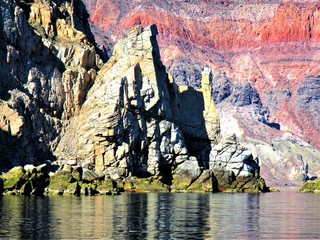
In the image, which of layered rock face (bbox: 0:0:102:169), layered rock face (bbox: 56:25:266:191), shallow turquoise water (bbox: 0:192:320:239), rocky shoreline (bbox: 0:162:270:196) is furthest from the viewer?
layered rock face (bbox: 56:25:266:191)

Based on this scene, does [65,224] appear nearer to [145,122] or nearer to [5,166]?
[5,166]

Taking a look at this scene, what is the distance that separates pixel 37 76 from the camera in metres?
157

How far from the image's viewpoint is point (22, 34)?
6137 inches

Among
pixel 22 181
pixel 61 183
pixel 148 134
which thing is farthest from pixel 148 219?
pixel 148 134

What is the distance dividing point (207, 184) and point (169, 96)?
21.6 metres

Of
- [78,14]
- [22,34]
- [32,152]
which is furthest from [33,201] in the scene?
[78,14]

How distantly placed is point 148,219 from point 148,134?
2982 inches

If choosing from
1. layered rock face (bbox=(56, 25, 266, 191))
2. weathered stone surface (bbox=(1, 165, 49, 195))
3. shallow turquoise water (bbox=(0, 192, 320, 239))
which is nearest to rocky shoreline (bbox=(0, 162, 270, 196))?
weathered stone surface (bbox=(1, 165, 49, 195))

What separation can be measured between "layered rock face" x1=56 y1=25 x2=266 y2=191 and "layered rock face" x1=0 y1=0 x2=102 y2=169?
2828mm

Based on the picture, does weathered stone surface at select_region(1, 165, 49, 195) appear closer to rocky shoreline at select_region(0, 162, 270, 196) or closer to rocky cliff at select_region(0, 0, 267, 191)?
rocky shoreline at select_region(0, 162, 270, 196)

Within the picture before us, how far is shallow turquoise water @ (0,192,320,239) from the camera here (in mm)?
75625

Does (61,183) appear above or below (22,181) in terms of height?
below

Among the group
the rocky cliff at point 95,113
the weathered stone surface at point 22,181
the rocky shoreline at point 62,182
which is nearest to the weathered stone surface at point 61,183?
the rocky shoreline at point 62,182

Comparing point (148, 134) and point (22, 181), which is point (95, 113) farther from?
point (22, 181)
